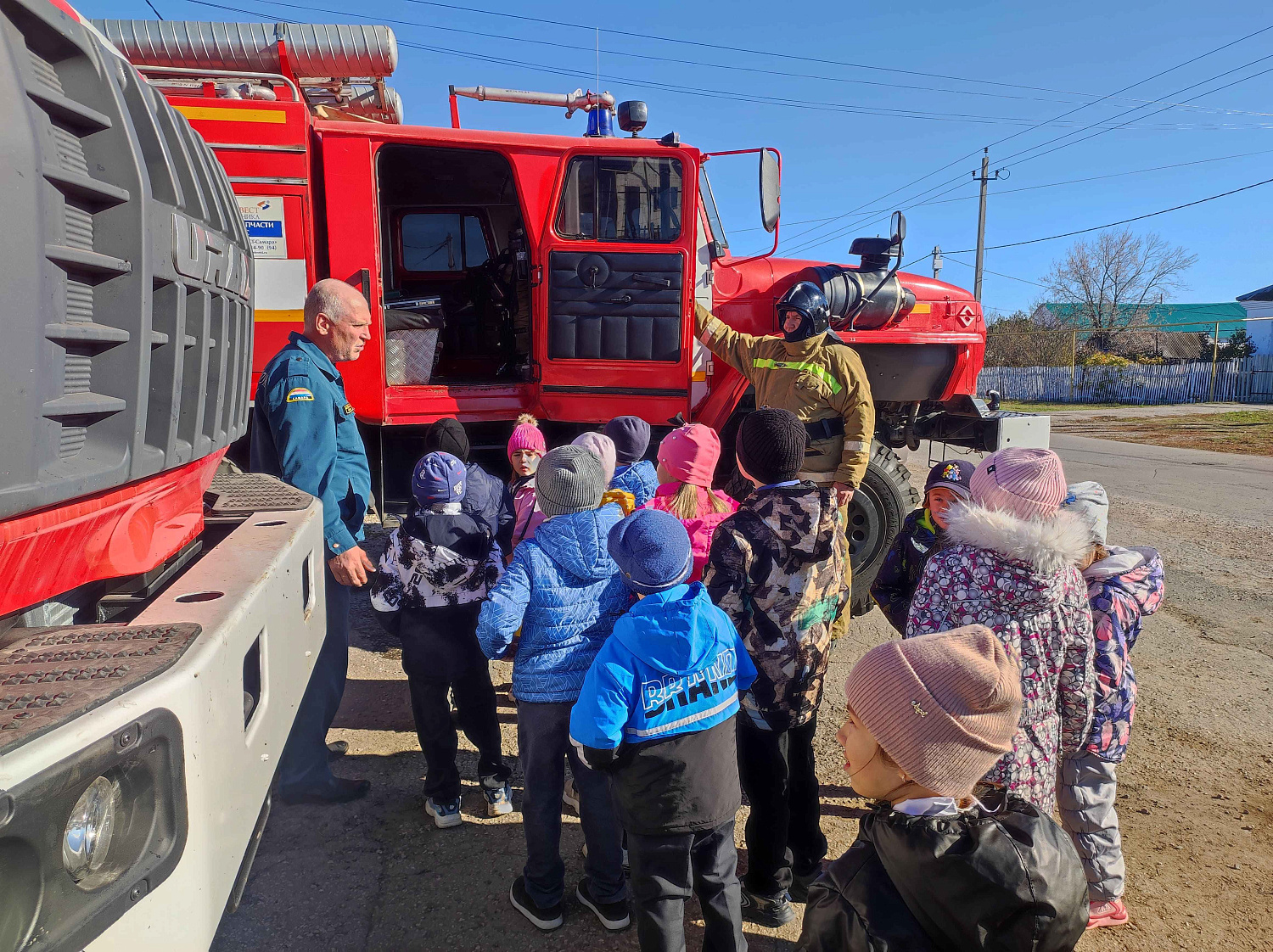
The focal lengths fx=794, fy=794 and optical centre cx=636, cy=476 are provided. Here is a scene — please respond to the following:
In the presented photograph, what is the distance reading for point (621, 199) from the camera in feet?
15.1

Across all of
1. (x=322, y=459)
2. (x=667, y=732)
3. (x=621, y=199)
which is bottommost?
(x=667, y=732)

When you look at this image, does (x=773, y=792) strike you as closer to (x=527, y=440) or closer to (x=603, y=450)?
(x=603, y=450)

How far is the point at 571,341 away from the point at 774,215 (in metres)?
1.48

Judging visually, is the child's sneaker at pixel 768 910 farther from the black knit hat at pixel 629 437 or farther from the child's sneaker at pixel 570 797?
the black knit hat at pixel 629 437

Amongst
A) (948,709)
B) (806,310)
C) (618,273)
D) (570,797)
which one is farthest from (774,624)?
(618,273)

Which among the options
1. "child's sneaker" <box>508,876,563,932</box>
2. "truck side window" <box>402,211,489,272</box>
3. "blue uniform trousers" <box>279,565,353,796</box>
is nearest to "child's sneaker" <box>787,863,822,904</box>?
"child's sneaker" <box>508,876,563,932</box>

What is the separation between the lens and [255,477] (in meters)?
2.65

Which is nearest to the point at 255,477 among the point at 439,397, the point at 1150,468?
the point at 439,397

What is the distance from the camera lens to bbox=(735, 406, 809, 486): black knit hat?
8.43 ft

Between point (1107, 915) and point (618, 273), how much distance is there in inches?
144

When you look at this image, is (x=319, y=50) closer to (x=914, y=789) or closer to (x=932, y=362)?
(x=932, y=362)

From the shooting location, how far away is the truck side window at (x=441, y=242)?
6129 millimetres

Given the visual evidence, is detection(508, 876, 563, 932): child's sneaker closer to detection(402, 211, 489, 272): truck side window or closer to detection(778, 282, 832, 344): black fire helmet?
detection(778, 282, 832, 344): black fire helmet

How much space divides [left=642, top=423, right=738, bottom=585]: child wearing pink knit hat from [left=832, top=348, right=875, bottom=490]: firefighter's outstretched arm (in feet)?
4.45
